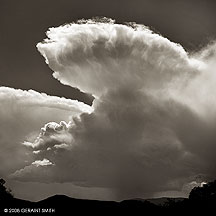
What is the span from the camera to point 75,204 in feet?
490

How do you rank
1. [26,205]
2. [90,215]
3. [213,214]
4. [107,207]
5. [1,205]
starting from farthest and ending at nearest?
[107,207], [90,215], [26,205], [1,205], [213,214]

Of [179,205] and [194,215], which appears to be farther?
[179,205]

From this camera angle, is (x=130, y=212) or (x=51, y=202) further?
(x=51, y=202)

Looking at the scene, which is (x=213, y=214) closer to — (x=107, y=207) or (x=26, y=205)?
(x=107, y=207)

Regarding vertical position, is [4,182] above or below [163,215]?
above

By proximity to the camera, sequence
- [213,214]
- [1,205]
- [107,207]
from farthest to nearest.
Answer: [107,207], [1,205], [213,214]

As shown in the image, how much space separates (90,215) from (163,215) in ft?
107

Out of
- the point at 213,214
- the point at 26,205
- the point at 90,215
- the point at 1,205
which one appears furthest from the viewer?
the point at 90,215

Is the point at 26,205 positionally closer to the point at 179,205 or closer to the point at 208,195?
Answer: the point at 179,205

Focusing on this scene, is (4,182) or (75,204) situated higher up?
(4,182)

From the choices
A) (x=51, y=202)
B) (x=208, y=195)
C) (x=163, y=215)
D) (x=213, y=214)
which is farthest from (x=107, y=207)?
(x=213, y=214)

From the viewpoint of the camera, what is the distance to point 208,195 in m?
125

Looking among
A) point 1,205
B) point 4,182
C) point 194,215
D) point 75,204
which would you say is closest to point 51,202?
point 75,204

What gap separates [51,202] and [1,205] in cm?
3680
